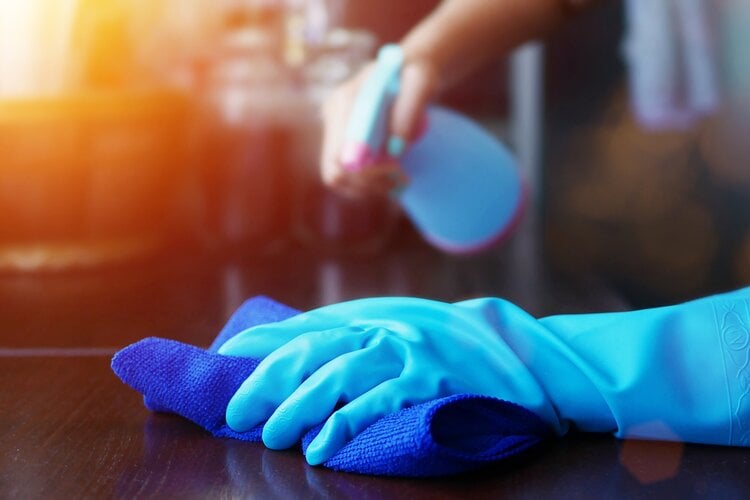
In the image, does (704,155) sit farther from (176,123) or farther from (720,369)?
(720,369)

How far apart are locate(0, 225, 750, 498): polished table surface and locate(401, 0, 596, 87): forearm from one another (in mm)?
282

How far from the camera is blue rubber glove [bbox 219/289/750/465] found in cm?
42

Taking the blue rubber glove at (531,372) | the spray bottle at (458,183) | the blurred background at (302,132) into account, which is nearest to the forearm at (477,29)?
the spray bottle at (458,183)

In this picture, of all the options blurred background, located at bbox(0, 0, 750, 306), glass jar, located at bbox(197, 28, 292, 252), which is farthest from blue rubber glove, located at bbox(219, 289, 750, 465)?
glass jar, located at bbox(197, 28, 292, 252)

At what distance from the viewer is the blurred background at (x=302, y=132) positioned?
1.20m

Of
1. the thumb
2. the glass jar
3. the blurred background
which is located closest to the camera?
the thumb

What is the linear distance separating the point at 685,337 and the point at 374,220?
103cm

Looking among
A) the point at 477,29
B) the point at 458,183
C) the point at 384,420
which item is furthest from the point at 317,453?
the point at 477,29

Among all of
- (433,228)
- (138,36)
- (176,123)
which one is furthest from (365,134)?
(138,36)

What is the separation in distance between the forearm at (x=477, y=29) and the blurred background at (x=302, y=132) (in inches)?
9.4

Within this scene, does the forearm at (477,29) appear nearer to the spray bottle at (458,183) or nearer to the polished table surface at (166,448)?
the spray bottle at (458,183)

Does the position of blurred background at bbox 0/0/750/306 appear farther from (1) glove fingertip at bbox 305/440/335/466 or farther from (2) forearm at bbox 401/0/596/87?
(1) glove fingertip at bbox 305/440/335/466

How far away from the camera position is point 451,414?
0.40 m

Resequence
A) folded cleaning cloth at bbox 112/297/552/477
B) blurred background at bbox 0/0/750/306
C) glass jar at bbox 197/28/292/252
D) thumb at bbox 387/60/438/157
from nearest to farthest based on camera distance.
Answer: folded cleaning cloth at bbox 112/297/552/477
thumb at bbox 387/60/438/157
blurred background at bbox 0/0/750/306
glass jar at bbox 197/28/292/252
